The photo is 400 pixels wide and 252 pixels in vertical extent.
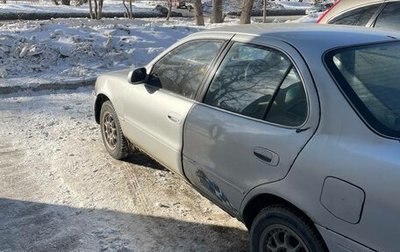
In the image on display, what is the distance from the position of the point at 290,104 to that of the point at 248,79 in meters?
0.50

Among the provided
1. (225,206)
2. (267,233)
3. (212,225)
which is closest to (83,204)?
(212,225)

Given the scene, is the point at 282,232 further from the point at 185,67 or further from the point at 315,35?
the point at 185,67

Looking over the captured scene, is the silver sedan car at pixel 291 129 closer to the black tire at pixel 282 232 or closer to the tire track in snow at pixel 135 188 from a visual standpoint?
the black tire at pixel 282 232

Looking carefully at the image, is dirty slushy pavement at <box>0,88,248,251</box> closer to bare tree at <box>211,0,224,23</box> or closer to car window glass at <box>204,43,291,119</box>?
car window glass at <box>204,43,291,119</box>

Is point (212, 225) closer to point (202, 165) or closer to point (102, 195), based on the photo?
point (202, 165)

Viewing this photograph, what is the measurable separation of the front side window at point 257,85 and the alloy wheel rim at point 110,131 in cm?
189

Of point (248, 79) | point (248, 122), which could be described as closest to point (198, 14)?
point (248, 79)

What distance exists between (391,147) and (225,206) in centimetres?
136

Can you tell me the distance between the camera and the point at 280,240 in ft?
9.39

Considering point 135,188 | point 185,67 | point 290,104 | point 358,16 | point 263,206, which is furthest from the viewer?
point 358,16

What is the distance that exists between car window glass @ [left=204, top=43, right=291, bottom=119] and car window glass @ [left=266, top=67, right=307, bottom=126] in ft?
0.20

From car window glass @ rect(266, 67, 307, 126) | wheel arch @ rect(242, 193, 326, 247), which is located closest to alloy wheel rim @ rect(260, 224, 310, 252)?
wheel arch @ rect(242, 193, 326, 247)

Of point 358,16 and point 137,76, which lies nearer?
point 137,76

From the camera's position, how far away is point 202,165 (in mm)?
3508
